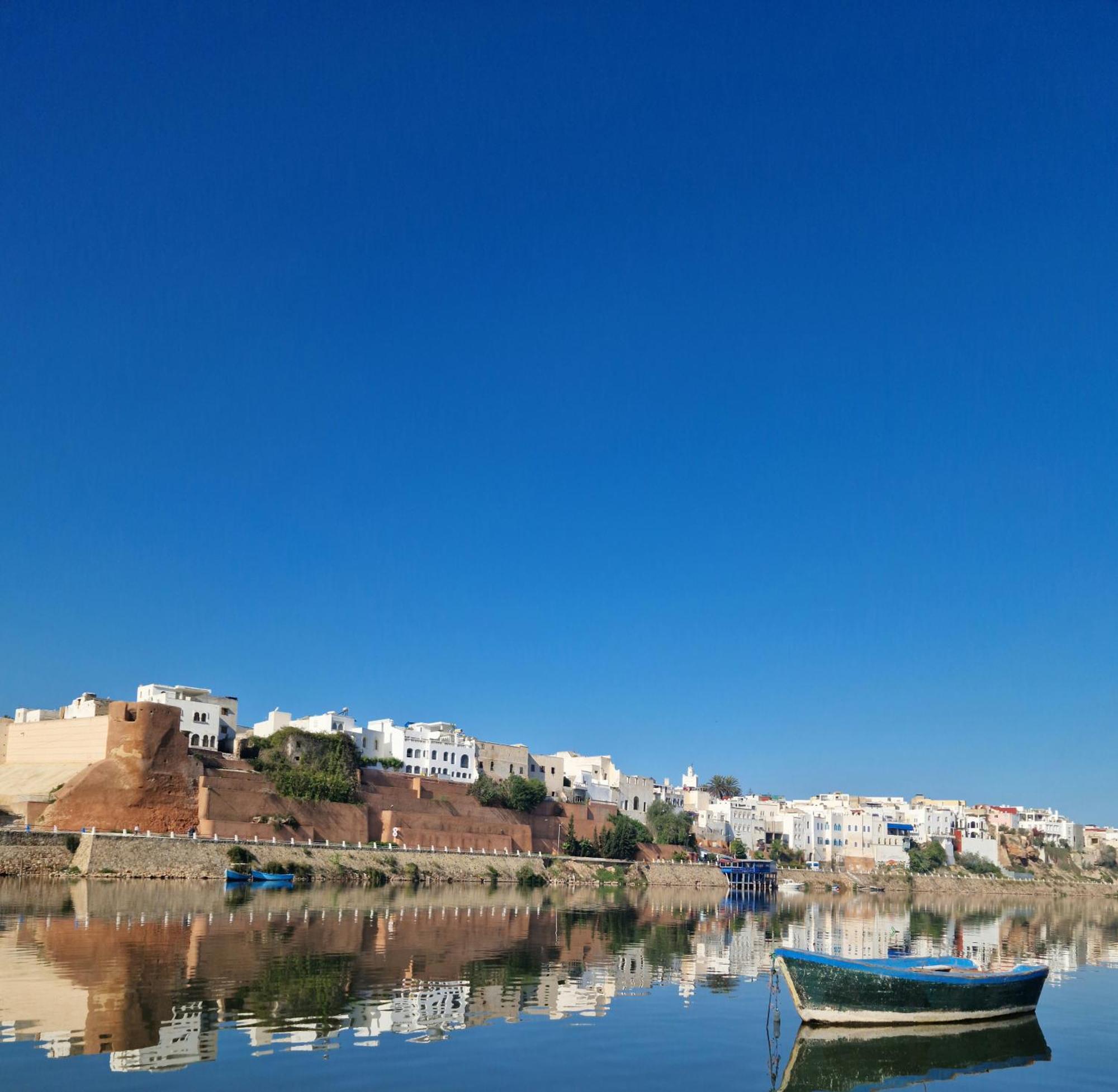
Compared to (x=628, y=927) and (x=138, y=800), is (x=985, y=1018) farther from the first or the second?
(x=138, y=800)

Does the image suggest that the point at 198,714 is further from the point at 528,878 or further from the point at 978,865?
the point at 978,865

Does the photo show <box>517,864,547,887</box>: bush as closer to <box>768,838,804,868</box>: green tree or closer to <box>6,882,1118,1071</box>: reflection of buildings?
<box>6,882,1118,1071</box>: reflection of buildings

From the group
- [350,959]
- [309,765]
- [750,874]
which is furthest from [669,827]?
[350,959]

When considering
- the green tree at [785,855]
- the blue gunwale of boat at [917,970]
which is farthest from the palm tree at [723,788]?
the blue gunwale of boat at [917,970]

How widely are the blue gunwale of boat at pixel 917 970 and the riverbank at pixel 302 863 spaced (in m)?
42.8

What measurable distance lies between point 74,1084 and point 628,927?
103ft

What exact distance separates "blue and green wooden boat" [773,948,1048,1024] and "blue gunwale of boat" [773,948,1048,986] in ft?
0.05

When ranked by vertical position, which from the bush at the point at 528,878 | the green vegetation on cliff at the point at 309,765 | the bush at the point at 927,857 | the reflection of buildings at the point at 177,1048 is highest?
the green vegetation on cliff at the point at 309,765

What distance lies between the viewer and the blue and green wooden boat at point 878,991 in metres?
21.0

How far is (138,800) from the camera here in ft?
215

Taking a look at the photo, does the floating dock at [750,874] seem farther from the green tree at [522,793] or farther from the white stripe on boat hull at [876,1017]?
the white stripe on boat hull at [876,1017]

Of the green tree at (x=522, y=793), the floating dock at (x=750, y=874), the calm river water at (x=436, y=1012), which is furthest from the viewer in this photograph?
the floating dock at (x=750, y=874)

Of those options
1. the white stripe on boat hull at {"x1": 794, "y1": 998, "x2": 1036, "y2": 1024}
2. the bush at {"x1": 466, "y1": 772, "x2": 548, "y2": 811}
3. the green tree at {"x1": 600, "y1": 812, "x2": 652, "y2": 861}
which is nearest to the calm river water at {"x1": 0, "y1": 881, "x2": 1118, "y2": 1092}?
the white stripe on boat hull at {"x1": 794, "y1": 998, "x2": 1036, "y2": 1024}

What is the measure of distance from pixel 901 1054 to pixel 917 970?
2750 mm
